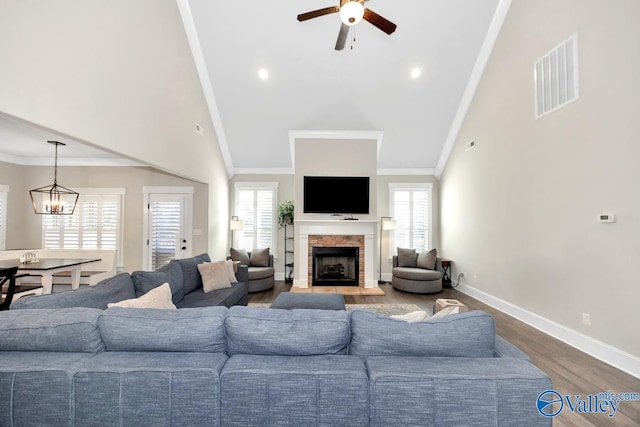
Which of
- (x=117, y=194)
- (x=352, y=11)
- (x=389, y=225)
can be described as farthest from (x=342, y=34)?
(x=117, y=194)

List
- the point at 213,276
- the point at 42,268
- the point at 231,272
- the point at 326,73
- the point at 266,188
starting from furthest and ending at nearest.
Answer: the point at 266,188 → the point at 326,73 → the point at 231,272 → the point at 213,276 → the point at 42,268

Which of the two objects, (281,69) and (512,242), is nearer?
(512,242)

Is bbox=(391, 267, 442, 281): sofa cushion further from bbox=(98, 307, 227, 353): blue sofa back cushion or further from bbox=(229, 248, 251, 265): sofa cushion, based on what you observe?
bbox=(98, 307, 227, 353): blue sofa back cushion

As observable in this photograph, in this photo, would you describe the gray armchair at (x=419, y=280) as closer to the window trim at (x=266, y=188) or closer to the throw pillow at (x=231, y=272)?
the window trim at (x=266, y=188)

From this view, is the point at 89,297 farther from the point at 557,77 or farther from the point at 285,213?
the point at 557,77

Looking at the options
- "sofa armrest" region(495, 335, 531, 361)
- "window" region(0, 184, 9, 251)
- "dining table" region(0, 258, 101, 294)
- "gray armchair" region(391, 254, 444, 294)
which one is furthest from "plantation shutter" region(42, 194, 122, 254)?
"sofa armrest" region(495, 335, 531, 361)

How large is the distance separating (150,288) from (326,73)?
4408 millimetres

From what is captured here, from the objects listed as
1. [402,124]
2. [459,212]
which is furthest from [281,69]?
[459,212]

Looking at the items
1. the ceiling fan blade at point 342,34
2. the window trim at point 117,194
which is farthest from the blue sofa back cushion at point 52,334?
the window trim at point 117,194

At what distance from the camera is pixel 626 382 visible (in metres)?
2.55

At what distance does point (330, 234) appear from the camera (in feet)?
20.2

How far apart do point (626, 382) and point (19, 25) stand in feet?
19.6

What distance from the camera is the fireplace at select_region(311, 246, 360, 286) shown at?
6215 mm

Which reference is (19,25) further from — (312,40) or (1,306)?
(312,40)
